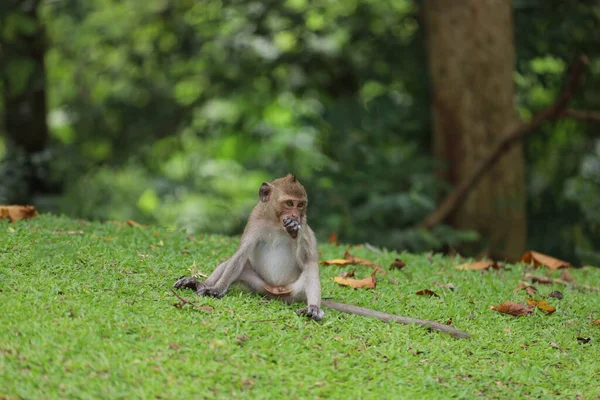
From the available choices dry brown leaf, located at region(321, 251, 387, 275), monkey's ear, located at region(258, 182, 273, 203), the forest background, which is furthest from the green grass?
the forest background

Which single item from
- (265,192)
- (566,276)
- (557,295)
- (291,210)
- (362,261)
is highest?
(265,192)

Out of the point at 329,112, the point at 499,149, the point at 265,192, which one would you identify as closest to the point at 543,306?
the point at 265,192

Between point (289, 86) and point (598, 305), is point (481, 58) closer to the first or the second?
point (289, 86)

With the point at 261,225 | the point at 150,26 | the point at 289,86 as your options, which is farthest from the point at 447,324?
the point at 150,26

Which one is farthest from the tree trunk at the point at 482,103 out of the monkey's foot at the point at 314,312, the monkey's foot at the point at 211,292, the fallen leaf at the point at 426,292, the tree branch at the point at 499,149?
the monkey's foot at the point at 211,292

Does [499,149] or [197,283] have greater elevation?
Result: [499,149]

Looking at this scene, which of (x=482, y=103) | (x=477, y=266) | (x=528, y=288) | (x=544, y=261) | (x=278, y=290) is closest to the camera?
(x=278, y=290)

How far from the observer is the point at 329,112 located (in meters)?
11.4

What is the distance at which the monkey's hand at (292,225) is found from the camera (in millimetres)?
5480

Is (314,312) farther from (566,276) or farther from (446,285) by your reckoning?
(566,276)

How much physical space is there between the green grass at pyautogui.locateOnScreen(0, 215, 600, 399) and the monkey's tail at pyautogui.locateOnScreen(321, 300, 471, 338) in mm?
63

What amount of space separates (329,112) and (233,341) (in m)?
7.12

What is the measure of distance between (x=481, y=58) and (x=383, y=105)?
1.56 metres

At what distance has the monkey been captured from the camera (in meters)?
5.44
